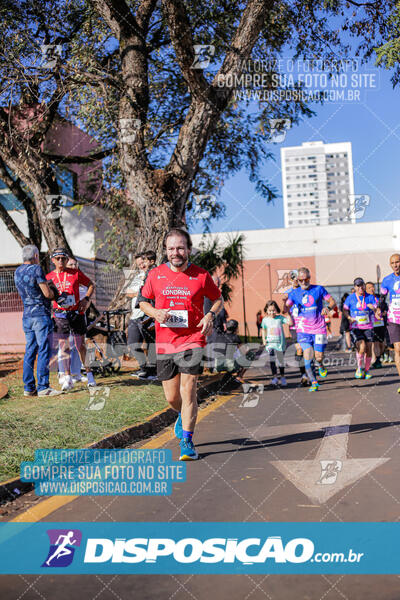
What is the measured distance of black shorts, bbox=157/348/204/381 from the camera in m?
5.95

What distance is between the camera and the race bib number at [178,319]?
5.90 m

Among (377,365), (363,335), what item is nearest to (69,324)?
(363,335)

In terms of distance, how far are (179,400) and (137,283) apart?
4687 millimetres

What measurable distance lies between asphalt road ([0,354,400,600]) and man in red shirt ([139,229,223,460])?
51cm

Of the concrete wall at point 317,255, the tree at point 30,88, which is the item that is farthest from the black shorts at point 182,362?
the concrete wall at point 317,255

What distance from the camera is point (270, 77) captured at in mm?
16203

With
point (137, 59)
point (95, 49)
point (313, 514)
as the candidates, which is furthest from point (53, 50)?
point (313, 514)

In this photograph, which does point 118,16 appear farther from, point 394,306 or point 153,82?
point 394,306

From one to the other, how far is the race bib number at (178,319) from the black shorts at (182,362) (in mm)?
241

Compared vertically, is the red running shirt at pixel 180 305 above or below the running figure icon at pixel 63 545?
above

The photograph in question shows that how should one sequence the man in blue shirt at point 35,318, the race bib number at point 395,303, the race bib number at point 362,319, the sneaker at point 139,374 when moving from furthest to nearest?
the race bib number at point 362,319 → the sneaker at point 139,374 → the race bib number at point 395,303 → the man in blue shirt at point 35,318

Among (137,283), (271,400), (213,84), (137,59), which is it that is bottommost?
(271,400)

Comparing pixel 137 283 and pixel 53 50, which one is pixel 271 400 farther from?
pixel 53 50

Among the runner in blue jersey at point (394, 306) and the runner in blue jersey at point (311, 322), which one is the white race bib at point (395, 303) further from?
the runner in blue jersey at point (311, 322)
